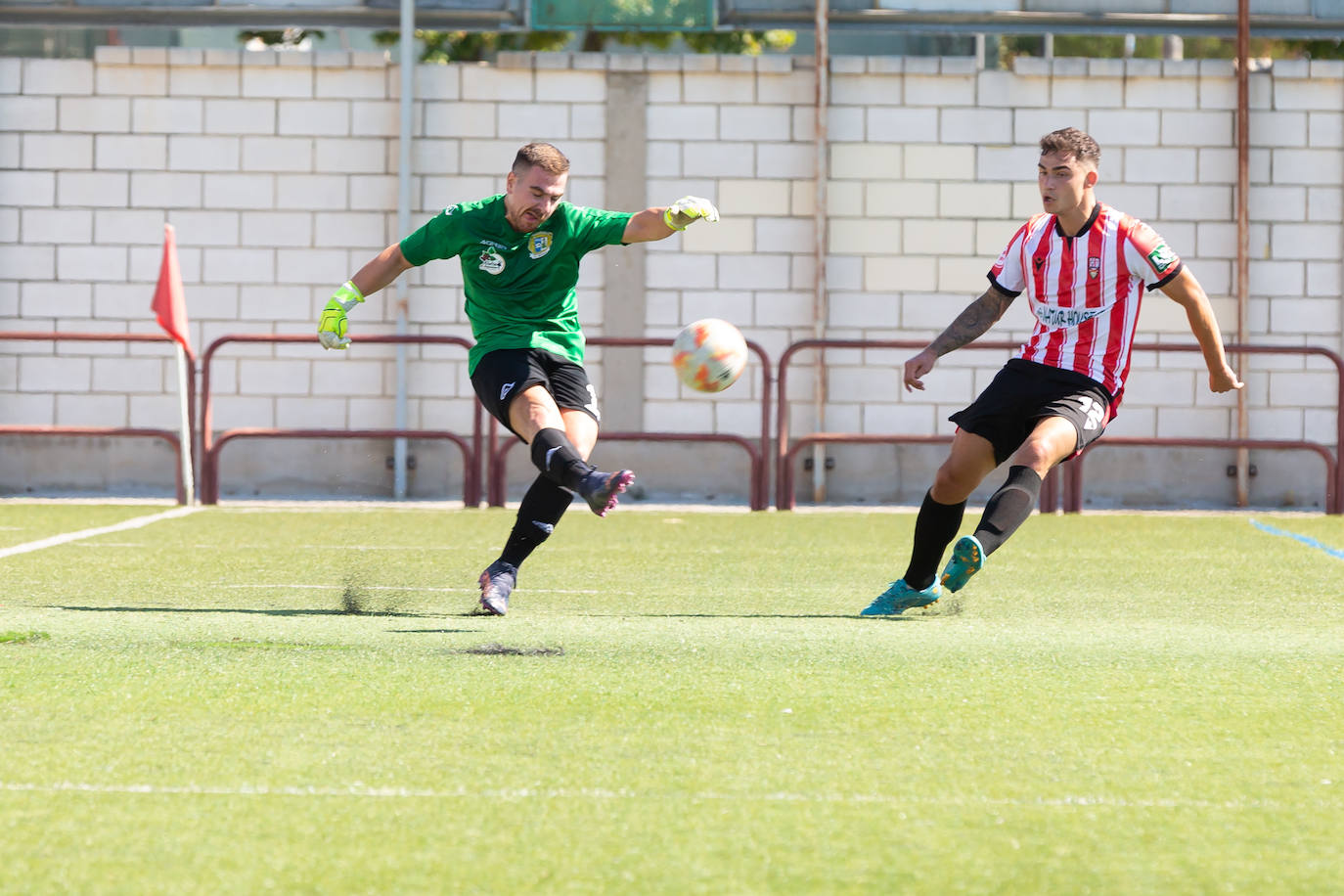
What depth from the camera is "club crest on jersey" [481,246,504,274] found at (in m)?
5.97

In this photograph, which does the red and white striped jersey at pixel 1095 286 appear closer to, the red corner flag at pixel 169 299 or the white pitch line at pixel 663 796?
the white pitch line at pixel 663 796

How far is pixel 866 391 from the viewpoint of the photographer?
12.6 meters

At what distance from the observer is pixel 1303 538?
8.97 m

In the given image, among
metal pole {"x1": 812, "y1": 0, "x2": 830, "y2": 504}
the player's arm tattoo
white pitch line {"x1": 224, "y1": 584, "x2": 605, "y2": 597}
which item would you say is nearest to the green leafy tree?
metal pole {"x1": 812, "y1": 0, "x2": 830, "y2": 504}

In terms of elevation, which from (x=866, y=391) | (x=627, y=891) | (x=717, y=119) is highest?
(x=717, y=119)

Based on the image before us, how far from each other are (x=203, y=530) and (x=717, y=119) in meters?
5.45

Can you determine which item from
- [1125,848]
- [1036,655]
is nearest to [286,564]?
[1036,655]

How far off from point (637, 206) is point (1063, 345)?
23.2 ft

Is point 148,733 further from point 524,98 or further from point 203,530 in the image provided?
point 524,98

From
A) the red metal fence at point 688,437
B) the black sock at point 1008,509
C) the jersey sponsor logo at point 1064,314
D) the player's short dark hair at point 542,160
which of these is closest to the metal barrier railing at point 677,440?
the red metal fence at point 688,437

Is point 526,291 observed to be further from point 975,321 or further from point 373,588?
point 975,321

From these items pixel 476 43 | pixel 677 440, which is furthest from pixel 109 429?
pixel 476 43

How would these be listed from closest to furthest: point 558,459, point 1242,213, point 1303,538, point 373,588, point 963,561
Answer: point 963,561 → point 558,459 → point 373,588 → point 1303,538 → point 1242,213

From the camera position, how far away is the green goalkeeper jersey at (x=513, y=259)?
5.98 m
